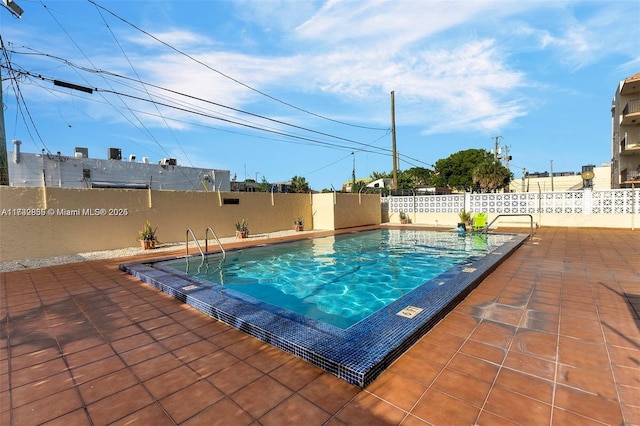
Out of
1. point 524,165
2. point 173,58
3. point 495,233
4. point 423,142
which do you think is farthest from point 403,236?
point 524,165

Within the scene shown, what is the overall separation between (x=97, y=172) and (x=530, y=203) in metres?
24.7

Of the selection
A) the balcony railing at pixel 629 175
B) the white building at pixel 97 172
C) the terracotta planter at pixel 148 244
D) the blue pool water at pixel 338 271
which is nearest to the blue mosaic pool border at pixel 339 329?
the blue pool water at pixel 338 271

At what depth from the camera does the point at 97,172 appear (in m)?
17.7

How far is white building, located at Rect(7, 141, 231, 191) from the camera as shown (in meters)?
15.5

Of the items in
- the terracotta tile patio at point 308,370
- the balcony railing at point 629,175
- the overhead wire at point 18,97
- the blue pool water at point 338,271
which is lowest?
the blue pool water at point 338,271

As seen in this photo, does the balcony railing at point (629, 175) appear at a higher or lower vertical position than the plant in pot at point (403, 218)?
higher

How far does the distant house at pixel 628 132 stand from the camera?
59.9 ft

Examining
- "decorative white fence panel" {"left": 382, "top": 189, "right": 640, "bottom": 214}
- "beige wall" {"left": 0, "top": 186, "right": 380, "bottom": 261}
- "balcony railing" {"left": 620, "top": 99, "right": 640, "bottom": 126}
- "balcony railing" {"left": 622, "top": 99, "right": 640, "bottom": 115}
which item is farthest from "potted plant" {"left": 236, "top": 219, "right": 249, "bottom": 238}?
"balcony railing" {"left": 622, "top": 99, "right": 640, "bottom": 115}

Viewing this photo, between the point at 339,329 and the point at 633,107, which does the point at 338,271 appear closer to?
the point at 339,329

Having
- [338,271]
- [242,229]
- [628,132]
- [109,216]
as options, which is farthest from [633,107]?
[109,216]

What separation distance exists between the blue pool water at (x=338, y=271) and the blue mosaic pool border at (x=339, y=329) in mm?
682

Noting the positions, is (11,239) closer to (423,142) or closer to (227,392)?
(227,392)

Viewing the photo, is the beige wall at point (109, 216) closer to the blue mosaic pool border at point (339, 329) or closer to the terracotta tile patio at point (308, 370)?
the terracotta tile patio at point (308, 370)

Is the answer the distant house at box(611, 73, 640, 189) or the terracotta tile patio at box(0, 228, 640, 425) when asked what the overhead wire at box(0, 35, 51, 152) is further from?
the distant house at box(611, 73, 640, 189)
